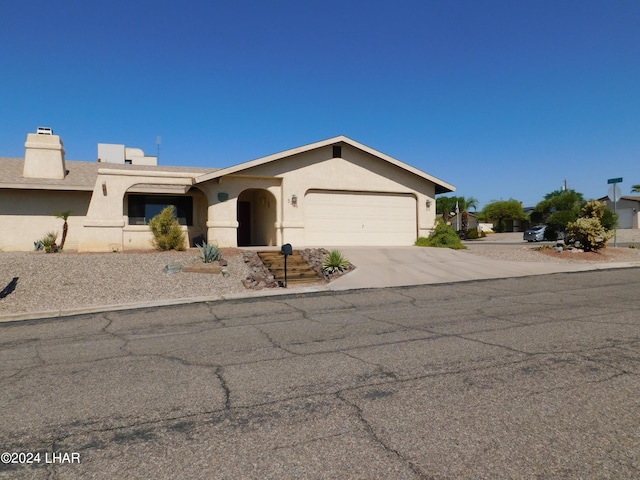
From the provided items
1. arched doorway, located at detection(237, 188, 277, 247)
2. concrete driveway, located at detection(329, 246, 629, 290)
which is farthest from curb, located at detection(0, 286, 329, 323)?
Result: arched doorway, located at detection(237, 188, 277, 247)

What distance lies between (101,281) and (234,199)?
24.7 feet

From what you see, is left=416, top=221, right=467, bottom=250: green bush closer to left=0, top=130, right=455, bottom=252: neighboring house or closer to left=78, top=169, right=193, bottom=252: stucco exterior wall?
left=0, top=130, right=455, bottom=252: neighboring house

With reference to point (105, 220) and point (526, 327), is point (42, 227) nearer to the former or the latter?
point (105, 220)

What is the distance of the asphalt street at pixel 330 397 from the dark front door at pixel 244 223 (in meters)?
15.4

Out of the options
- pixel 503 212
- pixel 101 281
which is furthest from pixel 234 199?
pixel 503 212

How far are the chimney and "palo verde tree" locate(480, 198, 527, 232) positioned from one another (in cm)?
5282

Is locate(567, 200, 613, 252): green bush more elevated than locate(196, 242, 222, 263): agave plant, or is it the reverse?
locate(567, 200, 613, 252): green bush

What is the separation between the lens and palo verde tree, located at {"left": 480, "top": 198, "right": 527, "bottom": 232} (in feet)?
191

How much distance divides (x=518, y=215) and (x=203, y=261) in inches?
2078

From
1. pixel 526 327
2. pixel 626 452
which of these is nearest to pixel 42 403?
pixel 626 452

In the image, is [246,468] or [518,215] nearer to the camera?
[246,468]

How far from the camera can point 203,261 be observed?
15.1m

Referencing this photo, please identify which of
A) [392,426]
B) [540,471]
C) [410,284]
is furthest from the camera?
[410,284]

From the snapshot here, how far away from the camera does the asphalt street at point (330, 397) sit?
3234 mm
